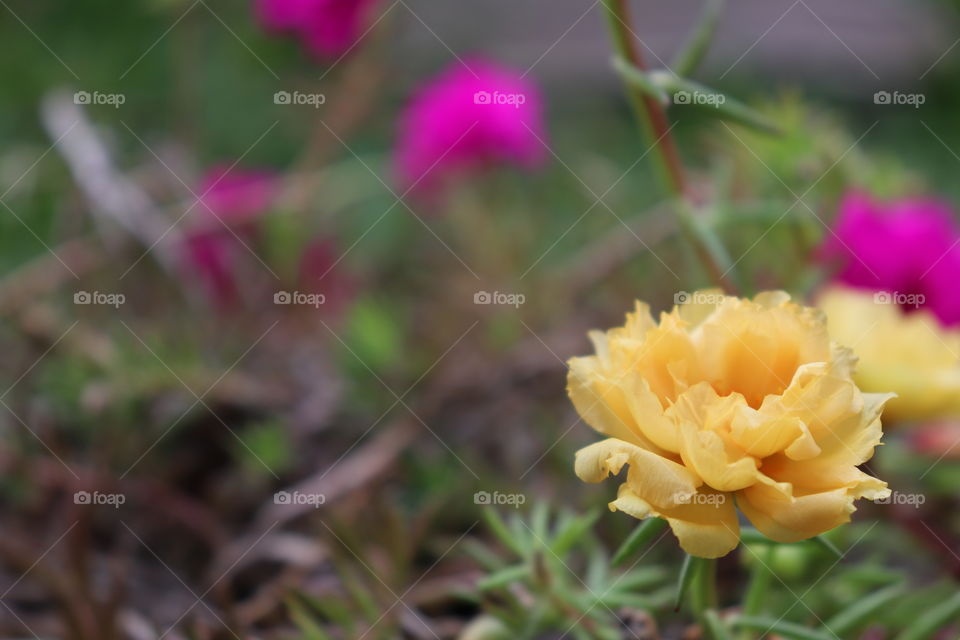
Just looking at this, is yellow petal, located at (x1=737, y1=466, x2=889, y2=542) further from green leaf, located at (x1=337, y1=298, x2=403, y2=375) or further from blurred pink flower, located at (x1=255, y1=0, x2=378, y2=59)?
blurred pink flower, located at (x1=255, y1=0, x2=378, y2=59)

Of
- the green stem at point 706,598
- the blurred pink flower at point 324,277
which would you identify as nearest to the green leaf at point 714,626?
the green stem at point 706,598

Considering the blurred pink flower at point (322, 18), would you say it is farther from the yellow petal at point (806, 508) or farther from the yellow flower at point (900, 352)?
the yellow petal at point (806, 508)

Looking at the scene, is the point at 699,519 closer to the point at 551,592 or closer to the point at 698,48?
the point at 551,592

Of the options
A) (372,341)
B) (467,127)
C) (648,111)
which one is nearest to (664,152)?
(648,111)

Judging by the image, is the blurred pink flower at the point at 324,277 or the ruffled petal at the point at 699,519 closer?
the ruffled petal at the point at 699,519

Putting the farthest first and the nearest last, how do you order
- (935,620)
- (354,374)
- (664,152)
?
(354,374) → (664,152) → (935,620)

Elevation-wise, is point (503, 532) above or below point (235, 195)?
below
